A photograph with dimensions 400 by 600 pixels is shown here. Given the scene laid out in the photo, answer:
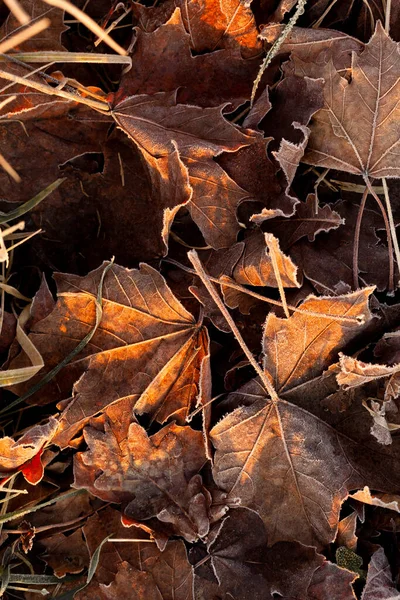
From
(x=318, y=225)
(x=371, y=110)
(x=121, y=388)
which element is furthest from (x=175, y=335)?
(x=371, y=110)

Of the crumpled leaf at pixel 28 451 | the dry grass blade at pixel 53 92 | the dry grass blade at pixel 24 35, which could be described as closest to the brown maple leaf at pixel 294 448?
the crumpled leaf at pixel 28 451

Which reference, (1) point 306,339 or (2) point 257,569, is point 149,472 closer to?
(2) point 257,569

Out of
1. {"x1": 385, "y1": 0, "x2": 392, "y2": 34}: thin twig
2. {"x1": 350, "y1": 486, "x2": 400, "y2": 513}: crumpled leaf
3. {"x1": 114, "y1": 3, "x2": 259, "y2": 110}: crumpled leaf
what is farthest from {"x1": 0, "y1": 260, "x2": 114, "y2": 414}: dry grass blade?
{"x1": 385, "y1": 0, "x2": 392, "y2": 34}: thin twig

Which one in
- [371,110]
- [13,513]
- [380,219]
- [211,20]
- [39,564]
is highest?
[211,20]

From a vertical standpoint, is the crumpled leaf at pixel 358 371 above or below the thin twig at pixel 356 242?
below

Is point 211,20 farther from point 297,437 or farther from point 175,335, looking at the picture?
point 297,437

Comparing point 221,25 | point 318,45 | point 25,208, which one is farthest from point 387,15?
point 25,208

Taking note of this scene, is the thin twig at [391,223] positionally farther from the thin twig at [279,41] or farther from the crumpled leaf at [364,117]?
the thin twig at [279,41]
